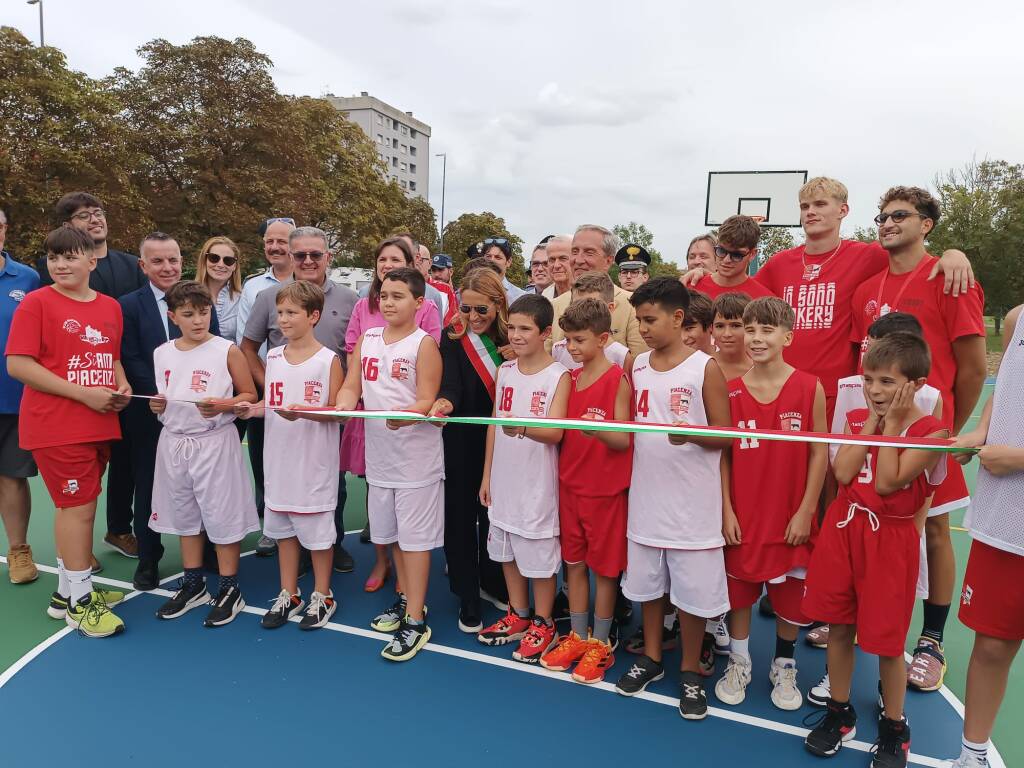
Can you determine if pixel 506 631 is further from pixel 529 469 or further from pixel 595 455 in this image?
pixel 595 455

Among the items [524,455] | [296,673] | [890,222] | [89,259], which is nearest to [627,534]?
[524,455]

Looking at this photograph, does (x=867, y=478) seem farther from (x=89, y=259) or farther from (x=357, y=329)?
(x=89, y=259)

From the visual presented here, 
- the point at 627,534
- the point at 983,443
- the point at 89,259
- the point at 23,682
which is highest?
the point at 89,259

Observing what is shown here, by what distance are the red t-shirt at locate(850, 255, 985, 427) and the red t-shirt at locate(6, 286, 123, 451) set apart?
15.0 feet

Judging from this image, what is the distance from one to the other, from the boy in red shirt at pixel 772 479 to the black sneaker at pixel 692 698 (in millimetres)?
175

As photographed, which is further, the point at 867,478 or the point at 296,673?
the point at 296,673

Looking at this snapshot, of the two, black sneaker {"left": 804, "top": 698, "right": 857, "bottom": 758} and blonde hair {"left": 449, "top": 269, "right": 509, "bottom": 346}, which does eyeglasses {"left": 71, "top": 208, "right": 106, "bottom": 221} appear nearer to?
blonde hair {"left": 449, "top": 269, "right": 509, "bottom": 346}

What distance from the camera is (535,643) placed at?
12.2ft

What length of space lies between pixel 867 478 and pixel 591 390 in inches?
53.4

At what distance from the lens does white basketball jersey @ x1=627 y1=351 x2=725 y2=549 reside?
125 inches

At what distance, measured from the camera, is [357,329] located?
187 inches

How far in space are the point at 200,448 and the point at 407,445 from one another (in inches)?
53.5

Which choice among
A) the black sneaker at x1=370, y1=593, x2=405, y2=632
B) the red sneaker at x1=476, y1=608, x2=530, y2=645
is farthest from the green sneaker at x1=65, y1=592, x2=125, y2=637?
the red sneaker at x1=476, y1=608, x2=530, y2=645

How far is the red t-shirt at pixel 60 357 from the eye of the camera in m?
3.76
